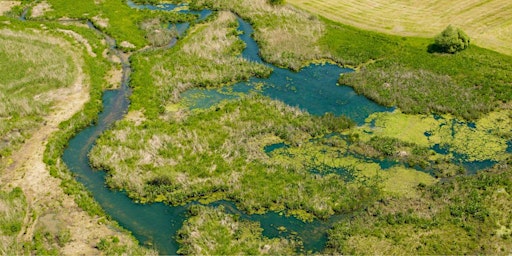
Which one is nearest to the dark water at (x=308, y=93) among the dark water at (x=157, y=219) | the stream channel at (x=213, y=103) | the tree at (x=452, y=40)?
the stream channel at (x=213, y=103)

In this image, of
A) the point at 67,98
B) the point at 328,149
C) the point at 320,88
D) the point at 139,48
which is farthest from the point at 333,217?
the point at 139,48

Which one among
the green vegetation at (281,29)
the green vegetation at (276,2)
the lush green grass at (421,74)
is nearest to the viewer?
the lush green grass at (421,74)

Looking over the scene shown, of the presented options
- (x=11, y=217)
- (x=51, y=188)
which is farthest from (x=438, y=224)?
(x=11, y=217)

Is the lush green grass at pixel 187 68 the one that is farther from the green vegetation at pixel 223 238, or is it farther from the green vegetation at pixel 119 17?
the green vegetation at pixel 223 238

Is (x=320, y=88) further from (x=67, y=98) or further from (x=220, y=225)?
(x=67, y=98)

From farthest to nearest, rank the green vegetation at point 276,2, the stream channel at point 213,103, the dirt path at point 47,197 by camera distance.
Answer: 1. the green vegetation at point 276,2
2. the stream channel at point 213,103
3. the dirt path at point 47,197

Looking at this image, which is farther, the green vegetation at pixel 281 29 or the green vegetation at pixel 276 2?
the green vegetation at pixel 276 2

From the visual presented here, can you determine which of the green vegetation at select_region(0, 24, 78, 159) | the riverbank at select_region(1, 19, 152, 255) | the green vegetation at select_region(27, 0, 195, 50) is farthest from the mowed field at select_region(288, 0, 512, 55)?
the green vegetation at select_region(0, 24, 78, 159)
